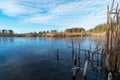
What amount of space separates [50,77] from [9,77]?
3960 mm

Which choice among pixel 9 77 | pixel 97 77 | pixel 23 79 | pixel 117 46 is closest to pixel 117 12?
pixel 117 46

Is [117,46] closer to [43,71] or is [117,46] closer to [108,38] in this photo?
[108,38]

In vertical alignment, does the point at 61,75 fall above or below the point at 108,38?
below

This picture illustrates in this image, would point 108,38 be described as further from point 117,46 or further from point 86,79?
point 86,79

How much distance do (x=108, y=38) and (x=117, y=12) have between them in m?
2.18

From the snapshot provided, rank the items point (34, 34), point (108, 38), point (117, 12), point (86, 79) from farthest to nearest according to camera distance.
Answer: point (34, 34)
point (86, 79)
point (108, 38)
point (117, 12)

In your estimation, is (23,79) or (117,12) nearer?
(117,12)

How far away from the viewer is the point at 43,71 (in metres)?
16.5

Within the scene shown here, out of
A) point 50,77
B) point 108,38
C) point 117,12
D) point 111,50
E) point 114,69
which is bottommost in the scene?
point 50,77

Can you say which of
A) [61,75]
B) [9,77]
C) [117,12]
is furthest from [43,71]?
[117,12]

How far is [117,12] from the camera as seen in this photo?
35.5 ft

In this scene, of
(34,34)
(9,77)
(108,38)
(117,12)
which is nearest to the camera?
(117,12)

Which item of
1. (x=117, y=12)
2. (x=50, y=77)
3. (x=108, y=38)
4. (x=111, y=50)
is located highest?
(x=117, y=12)

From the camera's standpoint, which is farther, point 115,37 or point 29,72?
point 29,72
